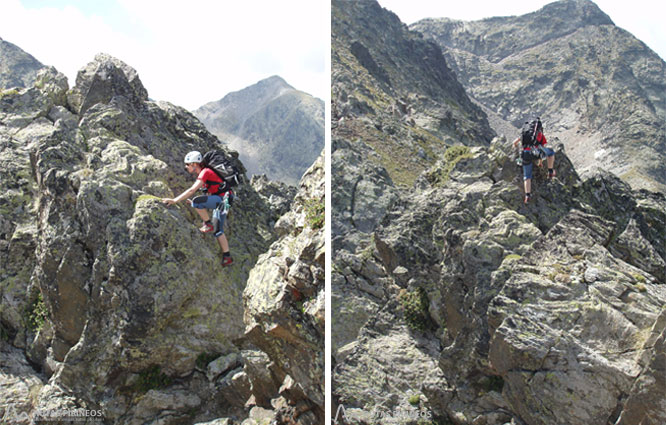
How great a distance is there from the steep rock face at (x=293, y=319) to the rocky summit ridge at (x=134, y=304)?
4 centimetres

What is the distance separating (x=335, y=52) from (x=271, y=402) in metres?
73.5

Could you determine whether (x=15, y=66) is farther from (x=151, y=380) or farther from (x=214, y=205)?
(x=214, y=205)

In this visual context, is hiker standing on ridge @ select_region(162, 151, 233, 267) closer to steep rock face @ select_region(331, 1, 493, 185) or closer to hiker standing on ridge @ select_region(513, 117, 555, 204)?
hiker standing on ridge @ select_region(513, 117, 555, 204)

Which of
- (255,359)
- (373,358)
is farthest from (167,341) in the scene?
(373,358)

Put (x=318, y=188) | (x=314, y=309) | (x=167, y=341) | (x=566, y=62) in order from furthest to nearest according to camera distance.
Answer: (x=566, y=62) < (x=167, y=341) < (x=318, y=188) < (x=314, y=309)

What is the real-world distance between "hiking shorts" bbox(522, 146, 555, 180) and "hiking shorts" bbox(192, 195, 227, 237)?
8.73 meters

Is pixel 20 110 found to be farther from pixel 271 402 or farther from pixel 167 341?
pixel 271 402

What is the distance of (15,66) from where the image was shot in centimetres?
6869

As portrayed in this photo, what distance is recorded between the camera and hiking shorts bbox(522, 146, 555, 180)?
44.0 feet

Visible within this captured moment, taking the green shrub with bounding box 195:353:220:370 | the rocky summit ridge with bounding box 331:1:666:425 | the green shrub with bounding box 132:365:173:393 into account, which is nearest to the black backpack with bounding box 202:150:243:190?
the green shrub with bounding box 195:353:220:370

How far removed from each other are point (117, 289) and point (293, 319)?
17.1 ft

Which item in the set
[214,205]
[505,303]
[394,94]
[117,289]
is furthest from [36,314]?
[394,94]

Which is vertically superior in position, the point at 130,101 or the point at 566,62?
the point at 566,62

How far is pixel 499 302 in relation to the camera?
10812 mm
